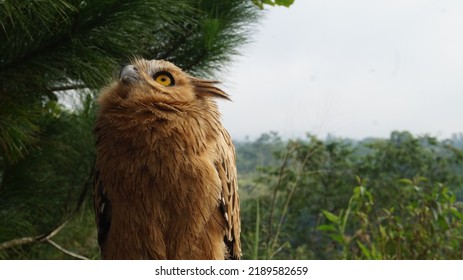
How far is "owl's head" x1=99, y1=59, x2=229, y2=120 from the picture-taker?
748 mm

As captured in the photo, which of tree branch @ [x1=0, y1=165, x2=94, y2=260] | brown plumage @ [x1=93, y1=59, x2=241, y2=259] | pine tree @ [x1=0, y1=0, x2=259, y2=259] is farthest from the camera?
tree branch @ [x1=0, y1=165, x2=94, y2=260]

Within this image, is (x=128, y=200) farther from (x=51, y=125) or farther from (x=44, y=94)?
(x=51, y=125)

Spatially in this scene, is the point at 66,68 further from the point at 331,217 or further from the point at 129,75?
the point at 331,217

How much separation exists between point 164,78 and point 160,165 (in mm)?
139

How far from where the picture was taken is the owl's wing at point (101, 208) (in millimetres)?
814

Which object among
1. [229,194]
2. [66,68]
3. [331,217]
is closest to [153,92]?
[229,194]

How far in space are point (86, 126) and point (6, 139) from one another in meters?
0.41

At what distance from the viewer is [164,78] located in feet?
2.55

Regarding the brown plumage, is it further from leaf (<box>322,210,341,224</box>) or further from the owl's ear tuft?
leaf (<box>322,210,341,224</box>)

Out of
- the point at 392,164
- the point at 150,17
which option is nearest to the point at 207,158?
the point at 150,17

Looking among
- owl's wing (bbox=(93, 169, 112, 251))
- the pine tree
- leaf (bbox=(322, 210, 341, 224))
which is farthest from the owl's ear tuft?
leaf (bbox=(322, 210, 341, 224))

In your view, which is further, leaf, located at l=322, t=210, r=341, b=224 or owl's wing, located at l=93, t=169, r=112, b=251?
leaf, located at l=322, t=210, r=341, b=224

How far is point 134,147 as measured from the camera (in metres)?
0.75

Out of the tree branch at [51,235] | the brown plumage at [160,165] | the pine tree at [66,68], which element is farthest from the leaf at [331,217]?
the brown plumage at [160,165]
